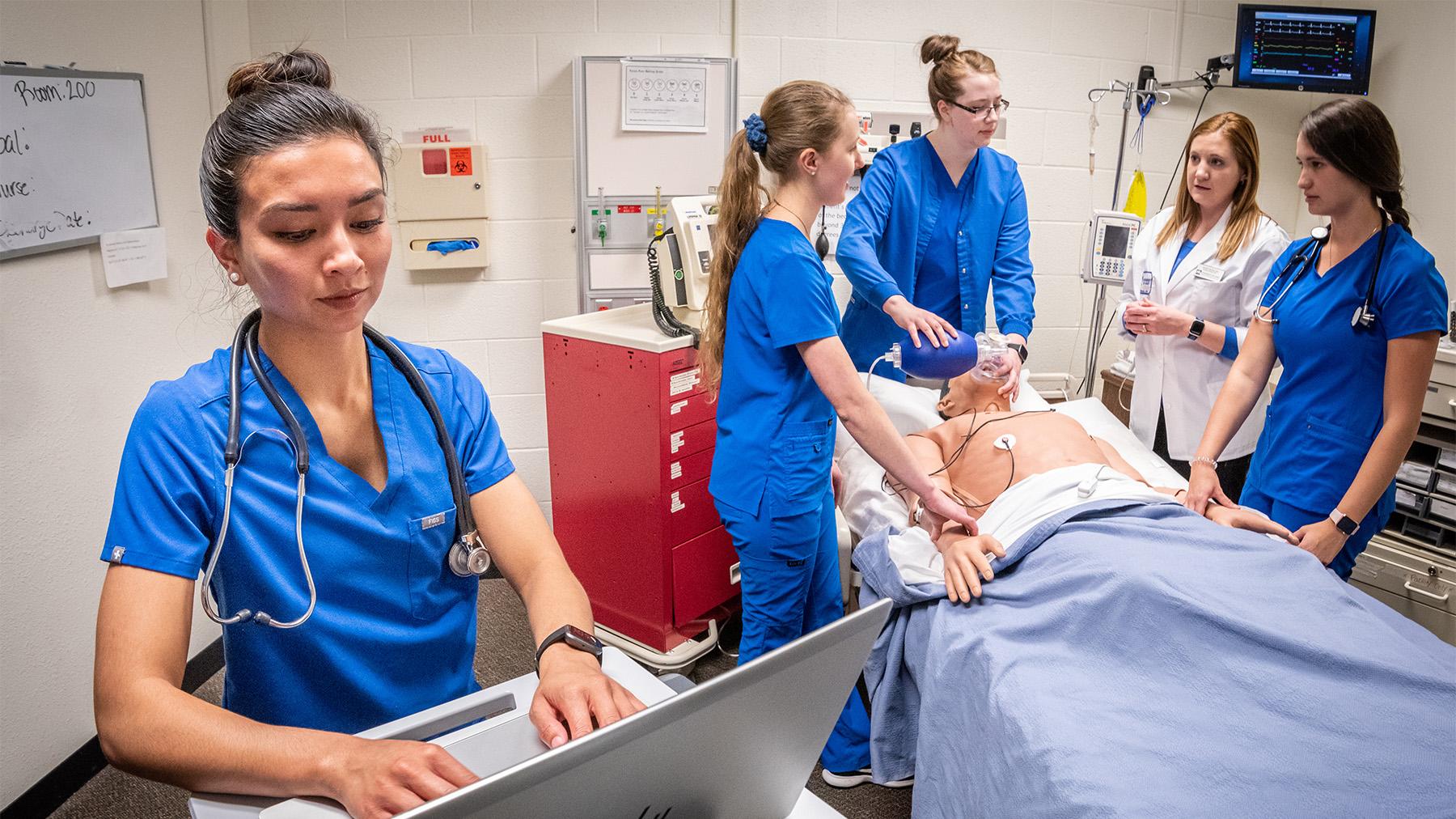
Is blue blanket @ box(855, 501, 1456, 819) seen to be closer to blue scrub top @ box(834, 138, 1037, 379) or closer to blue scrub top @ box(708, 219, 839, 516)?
blue scrub top @ box(708, 219, 839, 516)

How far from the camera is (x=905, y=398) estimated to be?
8.94ft

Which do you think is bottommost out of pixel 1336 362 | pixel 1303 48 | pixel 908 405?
pixel 908 405

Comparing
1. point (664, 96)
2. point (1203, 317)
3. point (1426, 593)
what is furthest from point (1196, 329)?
point (664, 96)

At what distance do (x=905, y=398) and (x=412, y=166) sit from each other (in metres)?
1.80

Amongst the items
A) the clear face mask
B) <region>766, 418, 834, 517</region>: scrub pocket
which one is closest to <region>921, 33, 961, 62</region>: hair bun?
the clear face mask

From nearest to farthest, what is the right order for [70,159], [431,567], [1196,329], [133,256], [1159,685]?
→ 1. [431,567]
2. [1159,685]
3. [70,159]
4. [133,256]
5. [1196,329]

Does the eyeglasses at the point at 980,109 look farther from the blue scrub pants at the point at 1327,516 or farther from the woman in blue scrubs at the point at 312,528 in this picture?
the woman in blue scrubs at the point at 312,528

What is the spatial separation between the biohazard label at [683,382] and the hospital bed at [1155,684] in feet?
2.55

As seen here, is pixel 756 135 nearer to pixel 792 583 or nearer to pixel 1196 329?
pixel 792 583

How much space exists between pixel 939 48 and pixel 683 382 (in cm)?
116

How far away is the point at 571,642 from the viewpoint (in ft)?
3.33

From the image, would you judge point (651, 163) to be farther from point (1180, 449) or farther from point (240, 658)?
point (240, 658)

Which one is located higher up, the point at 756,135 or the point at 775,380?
the point at 756,135

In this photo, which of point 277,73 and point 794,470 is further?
point 794,470
